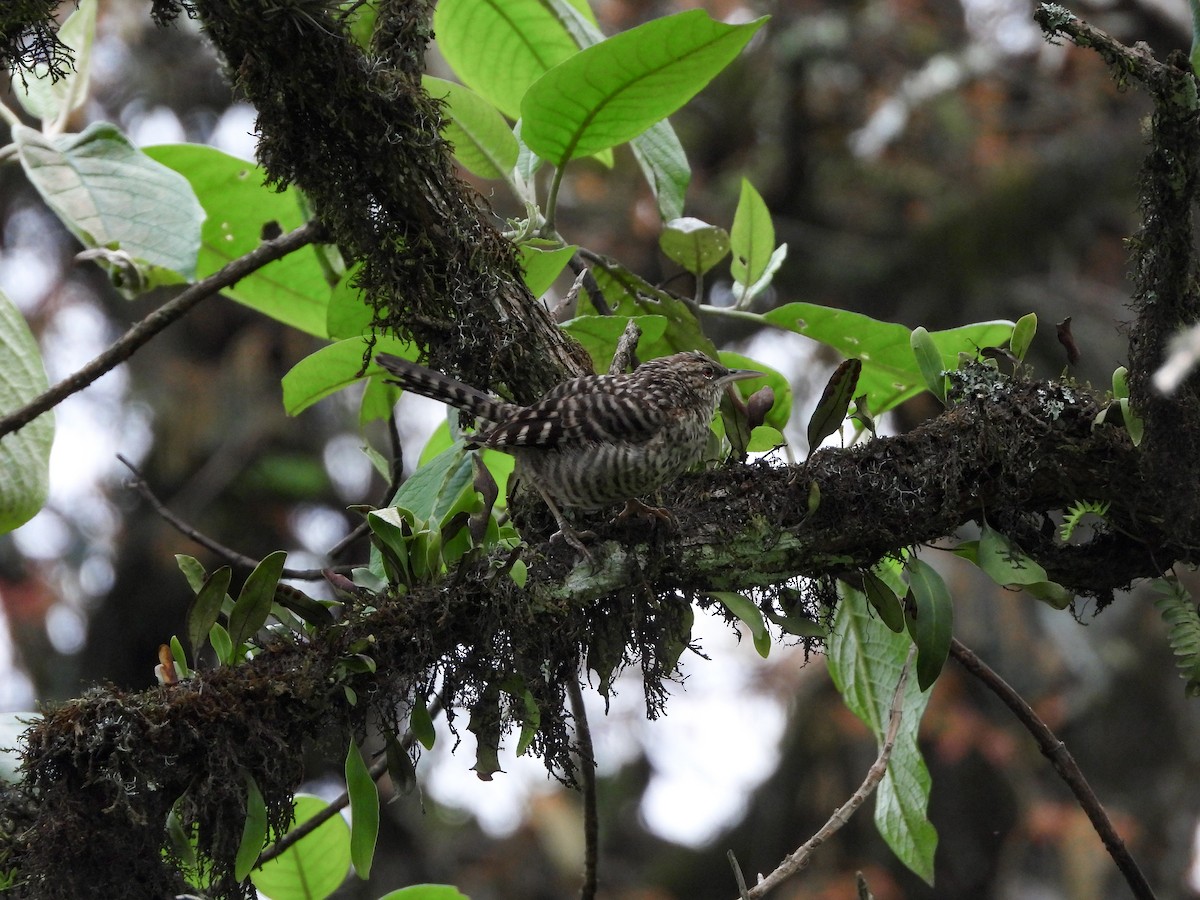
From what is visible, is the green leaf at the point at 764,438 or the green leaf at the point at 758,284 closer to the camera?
the green leaf at the point at 764,438

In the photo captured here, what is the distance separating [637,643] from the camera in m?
2.20

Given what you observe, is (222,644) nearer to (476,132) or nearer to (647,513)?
(647,513)

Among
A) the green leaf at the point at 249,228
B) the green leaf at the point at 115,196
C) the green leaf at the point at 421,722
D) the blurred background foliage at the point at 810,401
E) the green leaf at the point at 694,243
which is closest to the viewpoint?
the green leaf at the point at 421,722

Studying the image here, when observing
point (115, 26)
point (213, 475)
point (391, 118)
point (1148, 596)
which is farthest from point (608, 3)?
point (391, 118)

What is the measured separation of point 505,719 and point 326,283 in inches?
54.9

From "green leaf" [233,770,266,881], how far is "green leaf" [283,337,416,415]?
0.97m

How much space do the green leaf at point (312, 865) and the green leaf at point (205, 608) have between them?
1.89 ft

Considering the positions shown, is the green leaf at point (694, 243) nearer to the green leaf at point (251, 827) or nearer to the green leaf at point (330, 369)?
the green leaf at point (330, 369)

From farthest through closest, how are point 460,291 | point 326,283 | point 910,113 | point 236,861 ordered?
point 910,113 → point 326,283 → point 460,291 → point 236,861

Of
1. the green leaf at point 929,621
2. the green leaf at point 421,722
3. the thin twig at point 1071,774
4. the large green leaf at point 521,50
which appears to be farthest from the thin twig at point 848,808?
the large green leaf at point 521,50

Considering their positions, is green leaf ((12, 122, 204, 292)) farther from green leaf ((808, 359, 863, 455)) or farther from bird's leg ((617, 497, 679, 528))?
green leaf ((808, 359, 863, 455))

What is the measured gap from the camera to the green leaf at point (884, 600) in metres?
2.17

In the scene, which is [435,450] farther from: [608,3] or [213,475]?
[608,3]

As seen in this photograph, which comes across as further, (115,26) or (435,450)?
(115,26)
